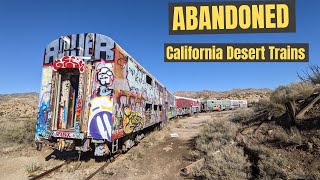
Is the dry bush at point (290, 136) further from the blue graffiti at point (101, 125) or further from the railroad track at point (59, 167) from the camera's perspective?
the railroad track at point (59, 167)

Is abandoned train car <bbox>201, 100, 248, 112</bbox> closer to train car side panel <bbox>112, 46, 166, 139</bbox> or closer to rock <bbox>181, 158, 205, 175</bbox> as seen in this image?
train car side panel <bbox>112, 46, 166, 139</bbox>

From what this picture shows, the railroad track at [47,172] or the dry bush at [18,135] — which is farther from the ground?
the dry bush at [18,135]

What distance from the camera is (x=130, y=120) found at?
10547mm

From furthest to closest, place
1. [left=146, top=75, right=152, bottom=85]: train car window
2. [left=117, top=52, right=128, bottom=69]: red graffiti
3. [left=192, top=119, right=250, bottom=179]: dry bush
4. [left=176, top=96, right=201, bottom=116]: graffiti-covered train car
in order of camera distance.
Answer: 1. [left=176, top=96, right=201, bottom=116]: graffiti-covered train car
2. [left=146, top=75, right=152, bottom=85]: train car window
3. [left=117, top=52, right=128, bottom=69]: red graffiti
4. [left=192, top=119, right=250, bottom=179]: dry bush

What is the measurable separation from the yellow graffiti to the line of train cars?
4cm

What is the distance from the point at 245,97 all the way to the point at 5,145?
82073 mm

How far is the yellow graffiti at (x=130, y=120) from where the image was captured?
32.6ft

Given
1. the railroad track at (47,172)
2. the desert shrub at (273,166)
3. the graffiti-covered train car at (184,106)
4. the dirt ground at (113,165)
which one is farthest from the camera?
the graffiti-covered train car at (184,106)

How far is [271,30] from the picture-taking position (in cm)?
1047

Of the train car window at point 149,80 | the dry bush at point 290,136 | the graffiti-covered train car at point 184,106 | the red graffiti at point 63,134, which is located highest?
the train car window at point 149,80

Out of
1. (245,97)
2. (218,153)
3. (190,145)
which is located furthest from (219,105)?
(218,153)

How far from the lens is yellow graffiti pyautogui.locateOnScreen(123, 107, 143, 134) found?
994 centimetres

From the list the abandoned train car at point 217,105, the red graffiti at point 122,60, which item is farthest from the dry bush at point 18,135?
the abandoned train car at point 217,105

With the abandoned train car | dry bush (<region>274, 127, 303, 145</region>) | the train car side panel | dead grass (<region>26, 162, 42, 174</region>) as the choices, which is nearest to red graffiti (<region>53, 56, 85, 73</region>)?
the train car side panel
